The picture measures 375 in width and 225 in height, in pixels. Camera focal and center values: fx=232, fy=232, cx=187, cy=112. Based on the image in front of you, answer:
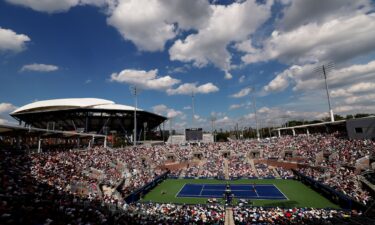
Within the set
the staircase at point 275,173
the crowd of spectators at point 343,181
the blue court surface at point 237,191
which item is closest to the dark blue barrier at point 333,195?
the crowd of spectators at point 343,181

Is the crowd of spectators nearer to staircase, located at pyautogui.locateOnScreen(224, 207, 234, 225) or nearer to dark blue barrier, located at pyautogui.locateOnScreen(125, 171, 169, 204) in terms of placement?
staircase, located at pyautogui.locateOnScreen(224, 207, 234, 225)

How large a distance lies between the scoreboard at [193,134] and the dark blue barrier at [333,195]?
26.3 metres

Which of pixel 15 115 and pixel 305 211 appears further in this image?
pixel 15 115

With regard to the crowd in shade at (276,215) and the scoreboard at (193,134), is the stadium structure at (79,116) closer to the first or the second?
the scoreboard at (193,134)

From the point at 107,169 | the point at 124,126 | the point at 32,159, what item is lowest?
the point at 107,169

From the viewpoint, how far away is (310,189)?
30.6m

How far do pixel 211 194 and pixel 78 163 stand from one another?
692 inches

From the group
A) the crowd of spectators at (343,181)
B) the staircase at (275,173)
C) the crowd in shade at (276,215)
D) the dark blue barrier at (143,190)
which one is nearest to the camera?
the crowd in shade at (276,215)

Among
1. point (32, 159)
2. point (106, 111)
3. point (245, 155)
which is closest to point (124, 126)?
point (106, 111)

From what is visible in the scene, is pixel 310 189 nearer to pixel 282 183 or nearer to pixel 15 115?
pixel 282 183

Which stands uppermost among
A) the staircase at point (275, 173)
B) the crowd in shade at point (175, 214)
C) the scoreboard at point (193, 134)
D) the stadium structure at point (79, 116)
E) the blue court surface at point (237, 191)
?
the stadium structure at point (79, 116)

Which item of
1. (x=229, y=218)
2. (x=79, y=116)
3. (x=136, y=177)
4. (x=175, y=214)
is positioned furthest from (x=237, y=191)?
(x=79, y=116)

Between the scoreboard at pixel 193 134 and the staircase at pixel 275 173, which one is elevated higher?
the scoreboard at pixel 193 134

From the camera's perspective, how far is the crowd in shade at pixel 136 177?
48.1 feet
